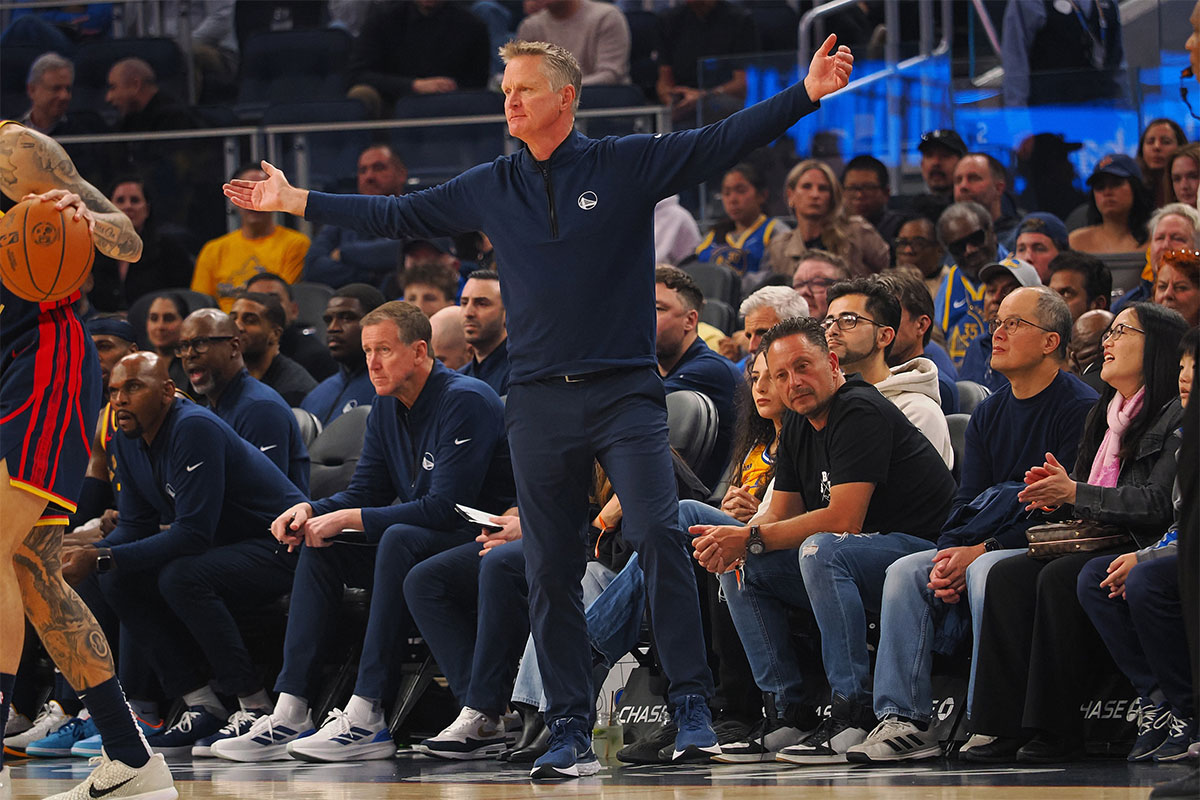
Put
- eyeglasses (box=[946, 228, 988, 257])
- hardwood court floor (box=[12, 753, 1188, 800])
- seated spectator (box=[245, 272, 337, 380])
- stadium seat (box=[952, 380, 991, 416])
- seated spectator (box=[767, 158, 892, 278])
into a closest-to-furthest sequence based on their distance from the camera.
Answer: hardwood court floor (box=[12, 753, 1188, 800]), stadium seat (box=[952, 380, 991, 416]), eyeglasses (box=[946, 228, 988, 257]), seated spectator (box=[767, 158, 892, 278]), seated spectator (box=[245, 272, 337, 380])

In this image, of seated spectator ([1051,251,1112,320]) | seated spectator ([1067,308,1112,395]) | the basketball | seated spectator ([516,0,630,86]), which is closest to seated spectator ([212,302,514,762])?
the basketball

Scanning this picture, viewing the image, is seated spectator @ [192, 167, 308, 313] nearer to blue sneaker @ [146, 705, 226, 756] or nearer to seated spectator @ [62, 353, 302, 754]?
seated spectator @ [62, 353, 302, 754]

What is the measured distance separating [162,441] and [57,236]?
257 centimetres

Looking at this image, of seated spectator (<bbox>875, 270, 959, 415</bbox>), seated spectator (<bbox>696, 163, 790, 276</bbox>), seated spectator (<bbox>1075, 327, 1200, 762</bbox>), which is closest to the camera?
seated spectator (<bbox>1075, 327, 1200, 762</bbox>)

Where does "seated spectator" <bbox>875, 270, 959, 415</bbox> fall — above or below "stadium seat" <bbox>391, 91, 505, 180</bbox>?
below

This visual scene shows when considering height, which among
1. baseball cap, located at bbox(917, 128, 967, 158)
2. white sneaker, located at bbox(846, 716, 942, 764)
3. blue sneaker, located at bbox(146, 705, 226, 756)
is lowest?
blue sneaker, located at bbox(146, 705, 226, 756)

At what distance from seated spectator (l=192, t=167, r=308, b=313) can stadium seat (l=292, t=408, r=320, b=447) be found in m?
2.73

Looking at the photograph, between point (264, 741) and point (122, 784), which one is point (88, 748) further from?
point (122, 784)

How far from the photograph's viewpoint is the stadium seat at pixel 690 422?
6.11 metres

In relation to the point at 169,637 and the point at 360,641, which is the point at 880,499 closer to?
the point at 360,641

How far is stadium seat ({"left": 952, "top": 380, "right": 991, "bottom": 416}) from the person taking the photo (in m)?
6.46

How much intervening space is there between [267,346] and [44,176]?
4.02 m

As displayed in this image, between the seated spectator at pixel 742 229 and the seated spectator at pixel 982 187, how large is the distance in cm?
106

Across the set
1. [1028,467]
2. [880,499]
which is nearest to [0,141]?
[880,499]
